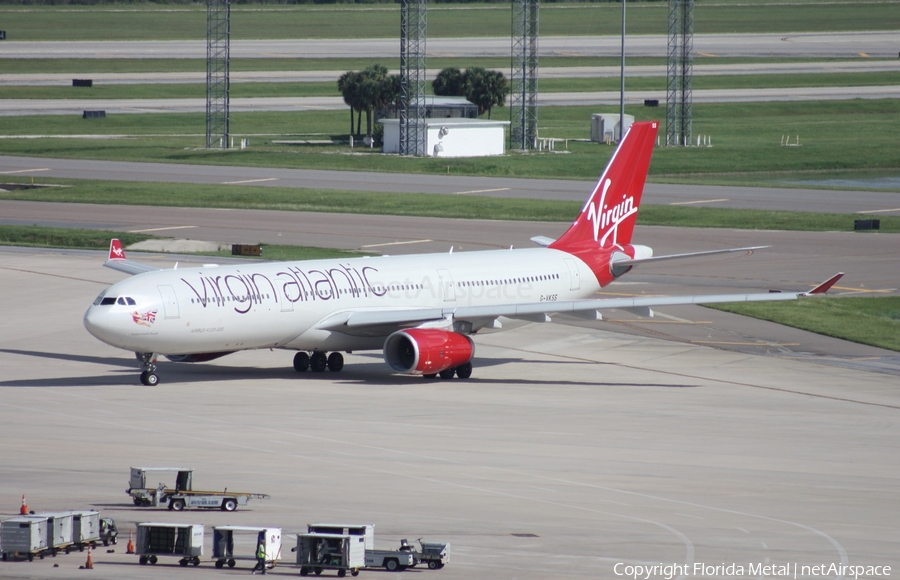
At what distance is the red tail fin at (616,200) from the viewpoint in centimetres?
4925

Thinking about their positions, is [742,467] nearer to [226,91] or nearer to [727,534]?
[727,534]

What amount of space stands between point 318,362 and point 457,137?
7542 centimetres

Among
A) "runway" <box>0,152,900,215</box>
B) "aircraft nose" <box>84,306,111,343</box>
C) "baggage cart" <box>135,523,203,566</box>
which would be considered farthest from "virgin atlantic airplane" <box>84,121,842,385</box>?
"runway" <box>0,152,900,215</box>

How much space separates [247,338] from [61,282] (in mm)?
22019

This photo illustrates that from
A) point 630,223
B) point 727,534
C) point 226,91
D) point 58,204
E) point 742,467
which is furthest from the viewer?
point 226,91

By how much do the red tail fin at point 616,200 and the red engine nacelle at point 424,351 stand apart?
942cm

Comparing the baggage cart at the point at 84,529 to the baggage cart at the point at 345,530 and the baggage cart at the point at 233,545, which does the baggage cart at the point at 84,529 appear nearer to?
the baggage cart at the point at 233,545

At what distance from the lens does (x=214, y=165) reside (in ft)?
359

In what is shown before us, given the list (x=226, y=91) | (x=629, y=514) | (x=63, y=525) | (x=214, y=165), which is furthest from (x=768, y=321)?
(x=226, y=91)

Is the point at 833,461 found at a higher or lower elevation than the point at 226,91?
lower

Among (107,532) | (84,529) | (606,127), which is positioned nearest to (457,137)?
(606,127)

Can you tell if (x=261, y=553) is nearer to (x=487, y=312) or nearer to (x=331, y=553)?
(x=331, y=553)

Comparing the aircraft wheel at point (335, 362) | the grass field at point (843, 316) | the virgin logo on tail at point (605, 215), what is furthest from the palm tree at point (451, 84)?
the aircraft wheel at point (335, 362)

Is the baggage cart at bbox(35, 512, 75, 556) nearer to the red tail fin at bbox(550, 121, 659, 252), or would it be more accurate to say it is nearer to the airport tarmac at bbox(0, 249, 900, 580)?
the airport tarmac at bbox(0, 249, 900, 580)
